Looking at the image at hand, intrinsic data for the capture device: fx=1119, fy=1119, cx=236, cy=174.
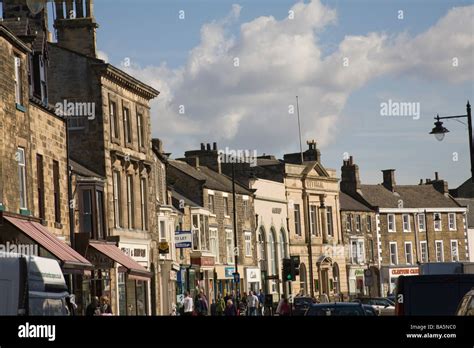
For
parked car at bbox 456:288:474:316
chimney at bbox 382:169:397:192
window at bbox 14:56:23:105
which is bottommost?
parked car at bbox 456:288:474:316

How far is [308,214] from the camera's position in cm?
10388

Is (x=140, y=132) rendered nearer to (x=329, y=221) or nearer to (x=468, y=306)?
(x=468, y=306)

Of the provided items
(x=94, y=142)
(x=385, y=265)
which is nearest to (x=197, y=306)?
(x=94, y=142)

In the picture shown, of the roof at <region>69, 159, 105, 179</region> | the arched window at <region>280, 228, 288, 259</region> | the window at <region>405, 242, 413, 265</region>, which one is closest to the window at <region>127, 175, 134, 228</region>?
the roof at <region>69, 159, 105, 179</region>

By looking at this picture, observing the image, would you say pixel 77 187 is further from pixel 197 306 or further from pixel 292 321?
pixel 292 321

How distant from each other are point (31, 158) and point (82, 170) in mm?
14226

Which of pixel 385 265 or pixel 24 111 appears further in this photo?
pixel 385 265

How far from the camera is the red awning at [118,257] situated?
149 ft

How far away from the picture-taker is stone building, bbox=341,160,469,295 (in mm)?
116062

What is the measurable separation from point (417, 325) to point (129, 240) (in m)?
46.6

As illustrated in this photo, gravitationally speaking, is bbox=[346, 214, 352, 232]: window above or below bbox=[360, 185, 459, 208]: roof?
below

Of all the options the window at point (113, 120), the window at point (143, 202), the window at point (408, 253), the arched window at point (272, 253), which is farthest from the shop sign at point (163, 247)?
the window at point (408, 253)

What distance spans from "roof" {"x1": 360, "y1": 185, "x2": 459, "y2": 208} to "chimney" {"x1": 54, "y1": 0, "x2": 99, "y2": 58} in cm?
6409

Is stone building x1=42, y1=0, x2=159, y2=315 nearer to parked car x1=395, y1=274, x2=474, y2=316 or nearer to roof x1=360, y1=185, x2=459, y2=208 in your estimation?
parked car x1=395, y1=274, x2=474, y2=316
